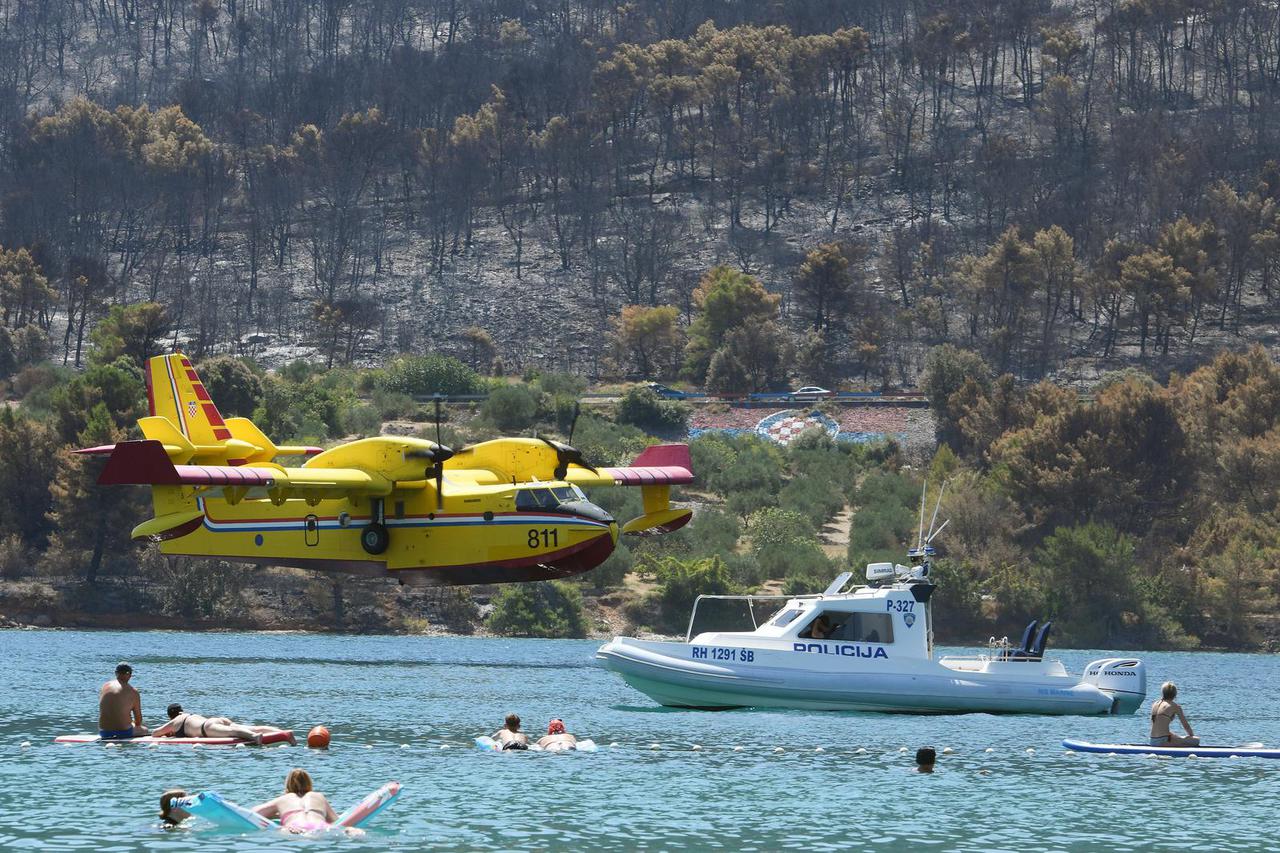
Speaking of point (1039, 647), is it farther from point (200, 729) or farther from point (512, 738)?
point (200, 729)

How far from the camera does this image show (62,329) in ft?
502

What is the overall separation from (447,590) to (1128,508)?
34.9 m

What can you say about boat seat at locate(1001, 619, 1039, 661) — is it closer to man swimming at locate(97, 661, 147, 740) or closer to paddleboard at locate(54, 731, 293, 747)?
paddleboard at locate(54, 731, 293, 747)

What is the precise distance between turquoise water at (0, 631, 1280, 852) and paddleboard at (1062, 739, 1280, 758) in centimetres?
24

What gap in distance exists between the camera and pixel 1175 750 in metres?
38.2

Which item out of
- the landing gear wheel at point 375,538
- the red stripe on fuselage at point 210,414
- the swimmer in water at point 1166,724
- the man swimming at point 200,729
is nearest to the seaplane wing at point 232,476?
the landing gear wheel at point 375,538

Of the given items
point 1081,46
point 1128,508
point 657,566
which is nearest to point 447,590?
point 657,566

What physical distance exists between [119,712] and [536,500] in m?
23.1

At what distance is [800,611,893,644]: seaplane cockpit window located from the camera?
44.9 m

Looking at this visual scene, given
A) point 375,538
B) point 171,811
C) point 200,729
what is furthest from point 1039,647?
point 171,811

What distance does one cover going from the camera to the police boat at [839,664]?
44.5 m

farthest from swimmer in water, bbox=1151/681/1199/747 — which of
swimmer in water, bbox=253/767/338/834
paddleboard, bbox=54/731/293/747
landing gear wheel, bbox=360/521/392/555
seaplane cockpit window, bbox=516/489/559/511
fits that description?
landing gear wheel, bbox=360/521/392/555

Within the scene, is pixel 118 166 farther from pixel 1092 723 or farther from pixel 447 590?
pixel 1092 723

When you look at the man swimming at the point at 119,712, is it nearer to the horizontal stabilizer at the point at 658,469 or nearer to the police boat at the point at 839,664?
the police boat at the point at 839,664
